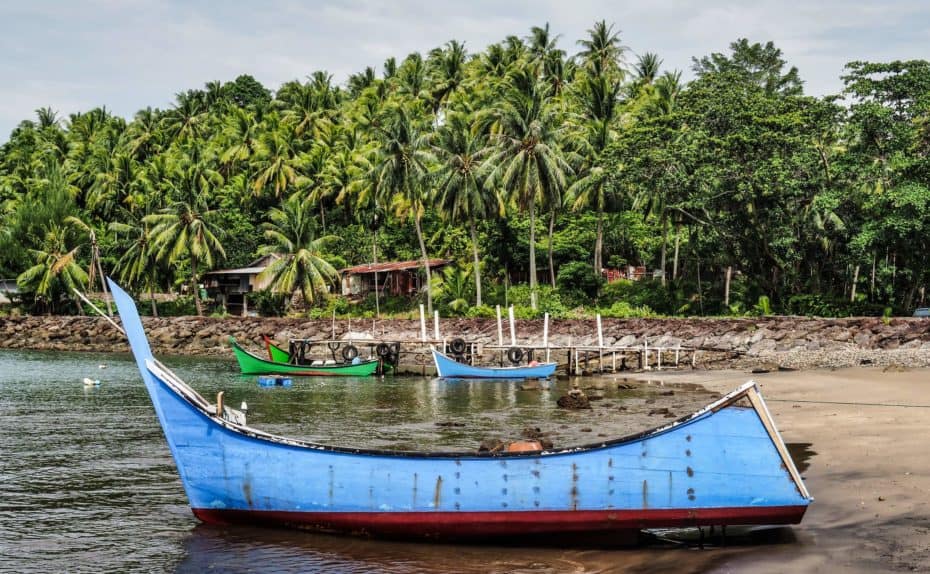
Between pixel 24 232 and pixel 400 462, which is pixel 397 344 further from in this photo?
pixel 24 232

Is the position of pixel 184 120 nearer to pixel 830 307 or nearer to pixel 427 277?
pixel 427 277

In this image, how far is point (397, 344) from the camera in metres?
47.4

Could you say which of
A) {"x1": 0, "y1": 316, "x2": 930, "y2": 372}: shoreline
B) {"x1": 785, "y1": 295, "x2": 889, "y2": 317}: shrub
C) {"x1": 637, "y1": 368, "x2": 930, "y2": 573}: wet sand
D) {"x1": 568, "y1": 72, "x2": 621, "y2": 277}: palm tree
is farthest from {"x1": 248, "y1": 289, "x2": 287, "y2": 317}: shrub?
{"x1": 637, "y1": 368, "x2": 930, "y2": 573}: wet sand

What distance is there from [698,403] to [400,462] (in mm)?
18247

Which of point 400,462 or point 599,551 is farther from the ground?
point 400,462

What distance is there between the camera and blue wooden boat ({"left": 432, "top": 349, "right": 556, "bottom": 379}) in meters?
40.3

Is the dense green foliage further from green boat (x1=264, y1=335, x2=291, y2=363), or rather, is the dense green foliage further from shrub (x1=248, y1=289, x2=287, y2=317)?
green boat (x1=264, y1=335, x2=291, y2=363)

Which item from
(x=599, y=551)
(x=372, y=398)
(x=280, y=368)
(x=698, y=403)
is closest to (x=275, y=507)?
(x=599, y=551)

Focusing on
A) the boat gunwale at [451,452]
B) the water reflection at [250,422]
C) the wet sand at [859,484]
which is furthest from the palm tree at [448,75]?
the boat gunwale at [451,452]

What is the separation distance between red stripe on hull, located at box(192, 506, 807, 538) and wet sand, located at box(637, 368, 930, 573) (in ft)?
1.53

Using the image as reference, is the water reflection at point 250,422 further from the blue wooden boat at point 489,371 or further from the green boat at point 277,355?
the green boat at point 277,355

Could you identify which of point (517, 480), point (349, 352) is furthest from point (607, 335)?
point (517, 480)

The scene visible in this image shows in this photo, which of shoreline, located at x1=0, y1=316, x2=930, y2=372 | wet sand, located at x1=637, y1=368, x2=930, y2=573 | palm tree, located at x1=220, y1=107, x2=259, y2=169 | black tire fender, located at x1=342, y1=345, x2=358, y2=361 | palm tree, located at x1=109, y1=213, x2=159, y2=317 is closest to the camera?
wet sand, located at x1=637, y1=368, x2=930, y2=573

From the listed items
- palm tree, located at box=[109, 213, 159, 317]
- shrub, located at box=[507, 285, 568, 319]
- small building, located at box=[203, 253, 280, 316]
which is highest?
palm tree, located at box=[109, 213, 159, 317]
